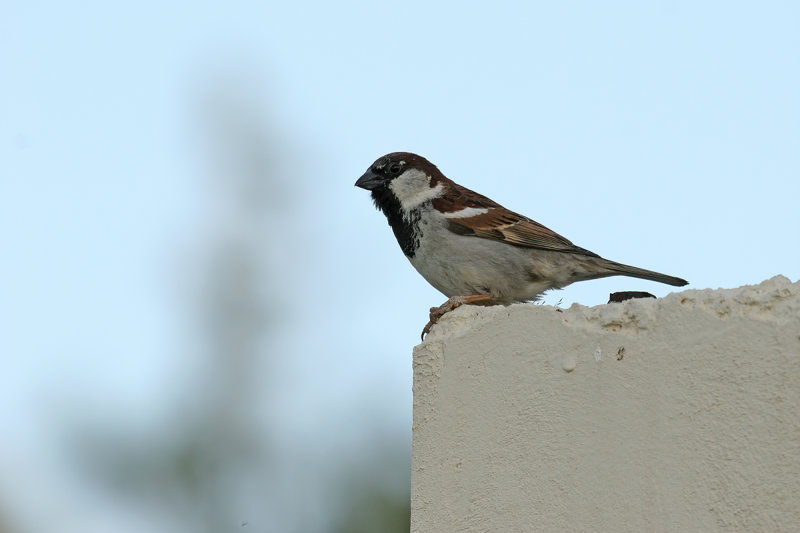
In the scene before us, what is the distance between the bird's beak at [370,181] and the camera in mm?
4777

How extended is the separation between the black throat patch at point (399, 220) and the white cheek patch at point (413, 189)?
0.03 metres

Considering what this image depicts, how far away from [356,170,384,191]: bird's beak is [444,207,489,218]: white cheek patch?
392mm

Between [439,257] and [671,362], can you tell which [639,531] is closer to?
[671,362]

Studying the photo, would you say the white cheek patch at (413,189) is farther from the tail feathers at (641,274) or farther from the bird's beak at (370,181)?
the tail feathers at (641,274)

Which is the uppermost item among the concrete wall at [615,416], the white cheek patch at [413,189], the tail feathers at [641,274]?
the white cheek patch at [413,189]

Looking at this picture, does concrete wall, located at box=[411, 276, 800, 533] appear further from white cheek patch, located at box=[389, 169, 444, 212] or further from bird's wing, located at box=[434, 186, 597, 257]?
white cheek patch, located at box=[389, 169, 444, 212]

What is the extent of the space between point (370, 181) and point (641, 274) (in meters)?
1.11

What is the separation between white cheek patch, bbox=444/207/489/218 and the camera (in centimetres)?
445

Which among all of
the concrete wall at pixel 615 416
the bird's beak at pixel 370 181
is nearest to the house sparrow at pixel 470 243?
the bird's beak at pixel 370 181

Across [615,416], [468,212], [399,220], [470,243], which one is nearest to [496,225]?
[468,212]

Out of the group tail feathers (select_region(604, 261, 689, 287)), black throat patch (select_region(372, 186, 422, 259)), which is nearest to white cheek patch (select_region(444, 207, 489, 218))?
black throat patch (select_region(372, 186, 422, 259))

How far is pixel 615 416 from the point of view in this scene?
2445mm

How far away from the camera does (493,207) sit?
4.80 meters

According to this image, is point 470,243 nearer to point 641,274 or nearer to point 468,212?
point 468,212
